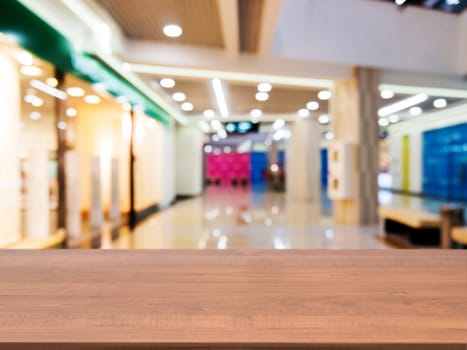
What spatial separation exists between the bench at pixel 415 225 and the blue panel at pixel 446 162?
386mm

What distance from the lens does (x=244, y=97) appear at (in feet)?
35.3

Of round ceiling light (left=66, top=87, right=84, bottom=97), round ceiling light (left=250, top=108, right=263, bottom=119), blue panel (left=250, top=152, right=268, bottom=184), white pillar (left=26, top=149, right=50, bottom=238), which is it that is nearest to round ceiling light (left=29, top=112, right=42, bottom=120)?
white pillar (left=26, top=149, right=50, bottom=238)

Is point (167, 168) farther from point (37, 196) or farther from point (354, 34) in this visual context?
point (354, 34)

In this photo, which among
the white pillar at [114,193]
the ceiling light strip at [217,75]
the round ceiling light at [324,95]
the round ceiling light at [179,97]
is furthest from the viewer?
the round ceiling light at [179,97]

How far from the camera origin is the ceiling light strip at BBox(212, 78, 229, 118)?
8734 mm

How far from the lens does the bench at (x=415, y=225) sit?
5.64 metres

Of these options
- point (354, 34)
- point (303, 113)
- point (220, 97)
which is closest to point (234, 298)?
point (354, 34)

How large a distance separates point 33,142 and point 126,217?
3925 mm

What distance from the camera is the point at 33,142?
558cm

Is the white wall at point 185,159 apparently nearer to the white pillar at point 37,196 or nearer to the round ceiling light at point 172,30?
the round ceiling light at point 172,30

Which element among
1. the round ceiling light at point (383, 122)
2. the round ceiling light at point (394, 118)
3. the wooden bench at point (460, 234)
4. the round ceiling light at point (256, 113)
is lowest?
the wooden bench at point (460, 234)

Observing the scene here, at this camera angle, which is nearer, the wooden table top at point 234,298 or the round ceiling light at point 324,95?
the wooden table top at point 234,298

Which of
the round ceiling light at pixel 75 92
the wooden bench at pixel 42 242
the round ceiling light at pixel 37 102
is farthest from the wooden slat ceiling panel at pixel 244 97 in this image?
the wooden bench at pixel 42 242

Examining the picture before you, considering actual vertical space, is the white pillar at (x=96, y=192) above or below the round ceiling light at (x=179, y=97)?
below
